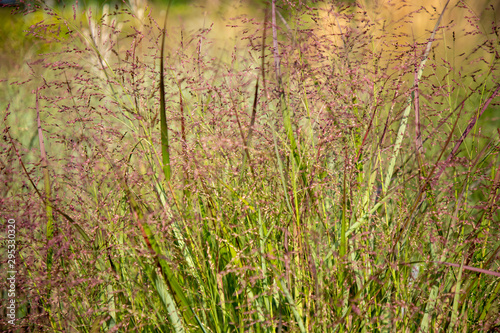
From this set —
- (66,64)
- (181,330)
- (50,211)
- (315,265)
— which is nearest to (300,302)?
(315,265)

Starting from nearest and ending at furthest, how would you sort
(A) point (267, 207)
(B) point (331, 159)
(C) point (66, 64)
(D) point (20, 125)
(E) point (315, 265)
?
(E) point (315, 265) → (A) point (267, 207) → (C) point (66, 64) → (B) point (331, 159) → (D) point (20, 125)

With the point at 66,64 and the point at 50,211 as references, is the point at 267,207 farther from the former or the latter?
the point at 66,64

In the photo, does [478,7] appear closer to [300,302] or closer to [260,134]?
[260,134]

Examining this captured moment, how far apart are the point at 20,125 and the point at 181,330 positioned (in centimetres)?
190

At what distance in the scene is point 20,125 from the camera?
2.34m

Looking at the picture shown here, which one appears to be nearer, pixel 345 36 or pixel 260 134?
pixel 260 134

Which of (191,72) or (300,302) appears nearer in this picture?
(300,302)

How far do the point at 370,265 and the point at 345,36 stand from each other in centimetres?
63

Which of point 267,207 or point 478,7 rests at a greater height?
point 478,7

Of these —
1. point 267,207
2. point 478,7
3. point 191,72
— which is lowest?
point 267,207

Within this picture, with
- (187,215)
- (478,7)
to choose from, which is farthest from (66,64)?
(478,7)

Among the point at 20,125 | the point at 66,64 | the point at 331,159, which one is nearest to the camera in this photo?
the point at 66,64

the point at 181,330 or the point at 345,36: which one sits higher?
the point at 345,36

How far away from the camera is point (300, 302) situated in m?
0.96
